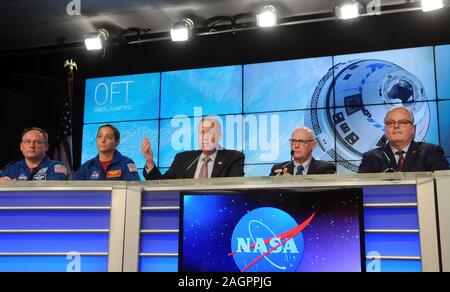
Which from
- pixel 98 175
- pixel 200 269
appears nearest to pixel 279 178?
pixel 200 269

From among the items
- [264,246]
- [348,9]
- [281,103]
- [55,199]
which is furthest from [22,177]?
[348,9]

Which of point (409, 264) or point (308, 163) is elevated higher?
point (308, 163)

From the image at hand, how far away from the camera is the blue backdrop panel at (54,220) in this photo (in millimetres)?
2221

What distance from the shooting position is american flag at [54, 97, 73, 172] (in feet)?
20.7

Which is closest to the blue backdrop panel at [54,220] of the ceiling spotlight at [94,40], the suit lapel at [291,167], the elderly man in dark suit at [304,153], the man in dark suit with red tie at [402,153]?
the elderly man in dark suit at [304,153]

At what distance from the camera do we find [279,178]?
2.06 m

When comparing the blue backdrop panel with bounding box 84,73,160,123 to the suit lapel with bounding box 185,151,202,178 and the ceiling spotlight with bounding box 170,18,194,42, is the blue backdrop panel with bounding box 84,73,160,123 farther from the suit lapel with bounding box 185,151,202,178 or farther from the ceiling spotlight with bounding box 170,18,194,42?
the suit lapel with bounding box 185,151,202,178

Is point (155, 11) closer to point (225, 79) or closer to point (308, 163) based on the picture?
point (225, 79)

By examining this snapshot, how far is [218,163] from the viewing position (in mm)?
3623

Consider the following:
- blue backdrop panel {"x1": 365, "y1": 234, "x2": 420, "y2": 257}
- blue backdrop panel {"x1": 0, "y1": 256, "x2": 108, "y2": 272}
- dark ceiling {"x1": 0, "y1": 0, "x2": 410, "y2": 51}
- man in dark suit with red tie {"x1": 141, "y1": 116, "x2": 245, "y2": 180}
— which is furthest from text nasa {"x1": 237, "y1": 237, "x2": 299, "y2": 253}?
dark ceiling {"x1": 0, "y1": 0, "x2": 410, "y2": 51}

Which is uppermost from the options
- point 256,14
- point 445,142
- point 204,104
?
point 256,14

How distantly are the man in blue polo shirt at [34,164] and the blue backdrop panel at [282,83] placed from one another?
8.99 ft
